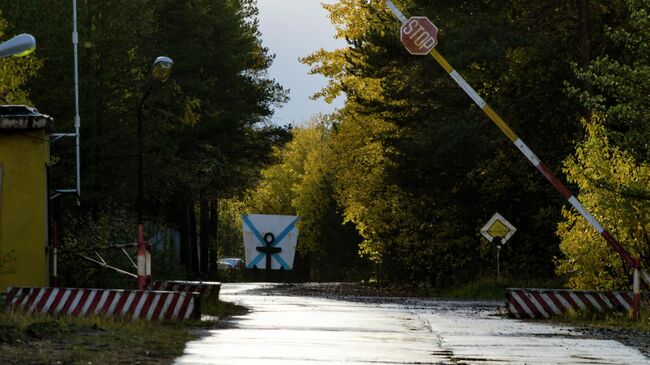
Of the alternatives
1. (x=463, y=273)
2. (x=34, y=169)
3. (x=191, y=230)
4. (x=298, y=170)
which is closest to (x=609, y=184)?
(x=34, y=169)

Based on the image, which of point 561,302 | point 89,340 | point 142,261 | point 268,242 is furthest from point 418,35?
point 268,242

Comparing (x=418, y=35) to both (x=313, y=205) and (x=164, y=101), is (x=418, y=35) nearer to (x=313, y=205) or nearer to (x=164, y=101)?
(x=164, y=101)

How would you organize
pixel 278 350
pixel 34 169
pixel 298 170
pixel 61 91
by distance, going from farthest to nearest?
1. pixel 298 170
2. pixel 61 91
3. pixel 34 169
4. pixel 278 350

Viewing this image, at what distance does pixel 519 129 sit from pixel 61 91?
15.8m

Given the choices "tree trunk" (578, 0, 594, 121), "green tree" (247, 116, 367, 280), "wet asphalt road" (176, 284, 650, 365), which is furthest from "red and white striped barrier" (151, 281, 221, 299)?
"green tree" (247, 116, 367, 280)

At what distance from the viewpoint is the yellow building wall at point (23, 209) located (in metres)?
27.2

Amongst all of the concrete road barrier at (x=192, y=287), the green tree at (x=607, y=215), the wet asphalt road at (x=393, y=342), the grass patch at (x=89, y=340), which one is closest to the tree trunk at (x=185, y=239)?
the concrete road barrier at (x=192, y=287)

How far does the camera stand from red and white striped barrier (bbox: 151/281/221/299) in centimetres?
3114

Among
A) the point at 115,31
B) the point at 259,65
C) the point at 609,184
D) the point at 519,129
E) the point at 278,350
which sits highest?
the point at 259,65

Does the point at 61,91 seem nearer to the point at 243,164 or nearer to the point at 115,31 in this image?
the point at 115,31

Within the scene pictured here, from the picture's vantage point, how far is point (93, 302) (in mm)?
23719

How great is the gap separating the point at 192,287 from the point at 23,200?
5.34 m

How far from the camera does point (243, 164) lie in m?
70.5

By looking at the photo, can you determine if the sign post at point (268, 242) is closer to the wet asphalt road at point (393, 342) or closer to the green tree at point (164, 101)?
the green tree at point (164, 101)
